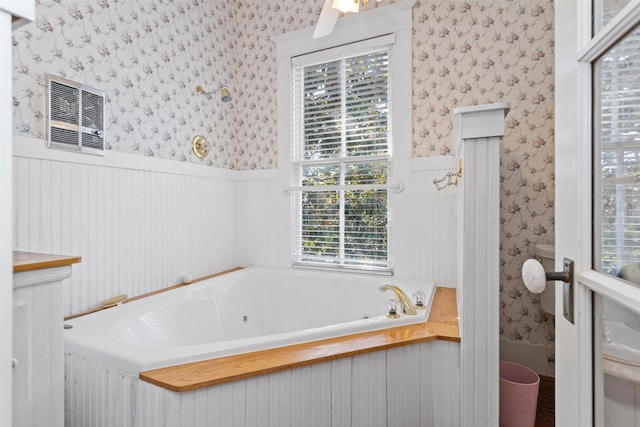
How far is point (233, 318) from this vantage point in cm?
233

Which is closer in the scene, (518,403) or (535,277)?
(535,277)

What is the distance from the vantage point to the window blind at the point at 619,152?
437 mm

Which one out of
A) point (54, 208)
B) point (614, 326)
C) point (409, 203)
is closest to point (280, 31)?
point (409, 203)

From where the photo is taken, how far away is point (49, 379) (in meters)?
1.04

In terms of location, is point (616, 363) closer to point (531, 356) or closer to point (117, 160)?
point (531, 356)

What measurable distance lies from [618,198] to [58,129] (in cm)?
212

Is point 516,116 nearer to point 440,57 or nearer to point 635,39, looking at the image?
point 440,57

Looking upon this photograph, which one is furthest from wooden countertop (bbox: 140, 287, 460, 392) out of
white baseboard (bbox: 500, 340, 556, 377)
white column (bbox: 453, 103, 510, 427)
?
white baseboard (bbox: 500, 340, 556, 377)

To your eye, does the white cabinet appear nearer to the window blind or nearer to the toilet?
the window blind

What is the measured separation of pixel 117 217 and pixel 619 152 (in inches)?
87.2

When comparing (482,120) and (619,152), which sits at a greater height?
(482,120)

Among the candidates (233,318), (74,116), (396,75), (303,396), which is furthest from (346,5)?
(233,318)

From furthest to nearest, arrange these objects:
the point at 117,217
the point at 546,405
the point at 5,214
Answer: the point at 117,217, the point at 546,405, the point at 5,214

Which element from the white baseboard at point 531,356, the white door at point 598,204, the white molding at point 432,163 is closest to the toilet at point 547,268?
the white baseboard at point 531,356
